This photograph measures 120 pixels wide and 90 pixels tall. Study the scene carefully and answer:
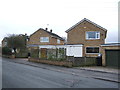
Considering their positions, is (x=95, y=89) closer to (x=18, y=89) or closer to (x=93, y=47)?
(x=18, y=89)

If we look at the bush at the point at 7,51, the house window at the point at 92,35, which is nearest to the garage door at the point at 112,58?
the house window at the point at 92,35

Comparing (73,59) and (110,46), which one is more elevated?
(110,46)

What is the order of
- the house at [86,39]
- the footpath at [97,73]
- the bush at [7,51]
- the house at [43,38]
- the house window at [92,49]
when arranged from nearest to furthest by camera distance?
the footpath at [97,73], the house window at [92,49], the house at [86,39], the bush at [7,51], the house at [43,38]

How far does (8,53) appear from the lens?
35438 millimetres

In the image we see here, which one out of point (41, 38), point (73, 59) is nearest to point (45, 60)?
point (73, 59)

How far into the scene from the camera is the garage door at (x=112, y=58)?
64.1ft

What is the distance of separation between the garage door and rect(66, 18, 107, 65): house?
6.67m

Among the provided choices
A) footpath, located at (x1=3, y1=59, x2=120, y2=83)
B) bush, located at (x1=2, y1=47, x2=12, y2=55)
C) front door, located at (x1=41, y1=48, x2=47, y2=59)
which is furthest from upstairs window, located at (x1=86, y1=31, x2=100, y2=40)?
bush, located at (x1=2, y1=47, x2=12, y2=55)

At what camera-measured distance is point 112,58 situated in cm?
1998

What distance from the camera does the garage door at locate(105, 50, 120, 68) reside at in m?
19.5

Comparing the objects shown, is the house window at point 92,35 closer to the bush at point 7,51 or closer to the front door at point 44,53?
the front door at point 44,53

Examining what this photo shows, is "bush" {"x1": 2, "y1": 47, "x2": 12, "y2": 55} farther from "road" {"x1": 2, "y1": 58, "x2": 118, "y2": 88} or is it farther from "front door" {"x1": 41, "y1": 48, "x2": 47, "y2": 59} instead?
"road" {"x1": 2, "y1": 58, "x2": 118, "y2": 88}

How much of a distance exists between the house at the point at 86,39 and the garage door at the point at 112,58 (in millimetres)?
6675

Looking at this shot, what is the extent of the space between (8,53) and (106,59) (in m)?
24.0
